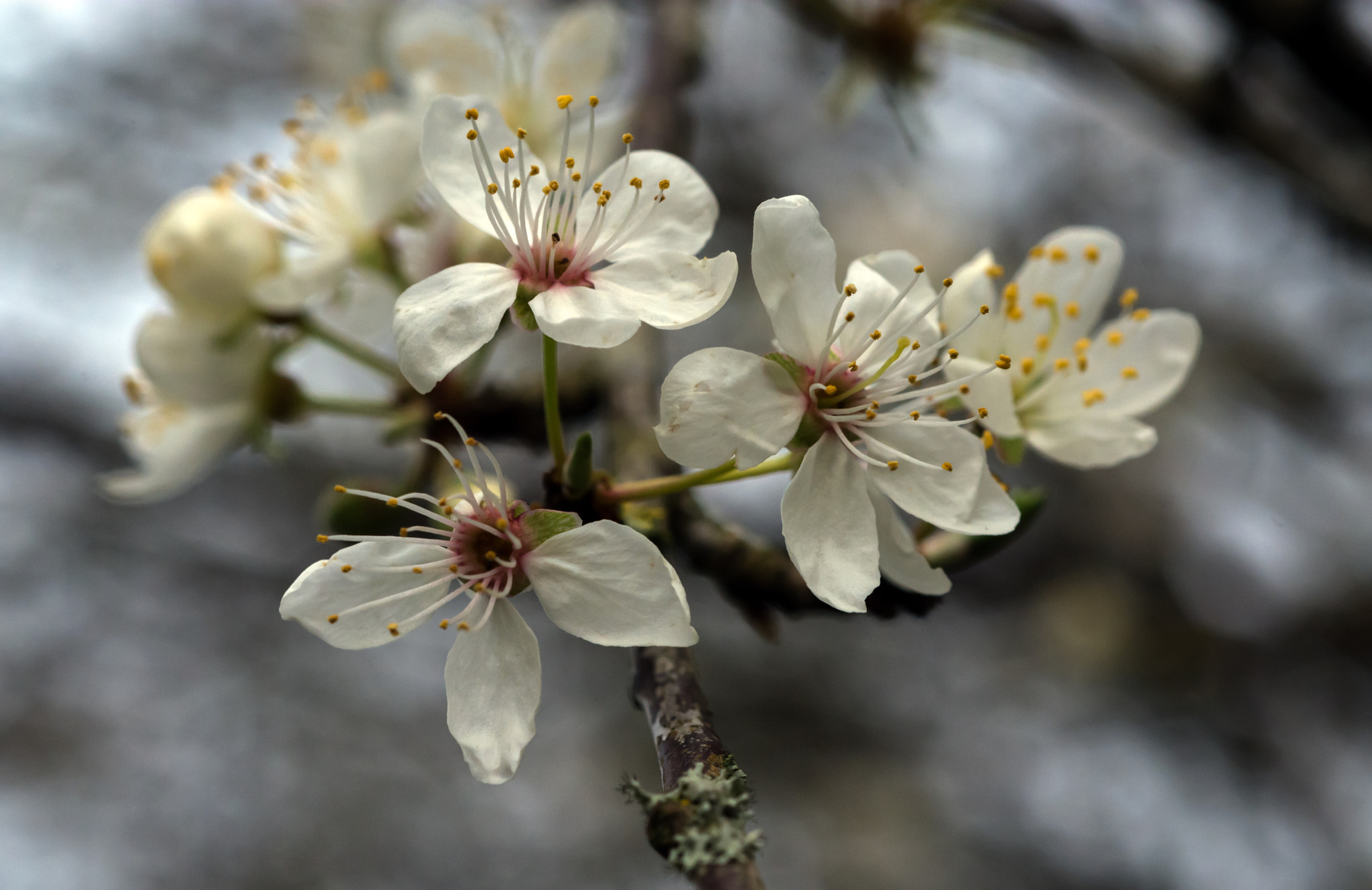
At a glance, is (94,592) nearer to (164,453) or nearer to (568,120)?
(164,453)

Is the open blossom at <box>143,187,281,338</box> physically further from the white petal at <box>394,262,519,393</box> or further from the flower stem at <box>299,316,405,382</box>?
the white petal at <box>394,262,519,393</box>

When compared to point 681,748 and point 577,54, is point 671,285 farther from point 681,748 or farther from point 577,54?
point 577,54

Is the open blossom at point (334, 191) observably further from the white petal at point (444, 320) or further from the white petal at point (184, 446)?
the white petal at point (444, 320)

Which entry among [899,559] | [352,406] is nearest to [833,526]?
[899,559]

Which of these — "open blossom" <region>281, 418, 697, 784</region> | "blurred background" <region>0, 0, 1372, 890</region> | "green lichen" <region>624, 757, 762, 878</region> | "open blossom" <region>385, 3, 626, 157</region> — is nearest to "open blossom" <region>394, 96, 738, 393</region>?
"open blossom" <region>281, 418, 697, 784</region>

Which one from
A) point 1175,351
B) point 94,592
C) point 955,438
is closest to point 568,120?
point 955,438

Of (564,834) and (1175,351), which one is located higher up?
(1175,351)
